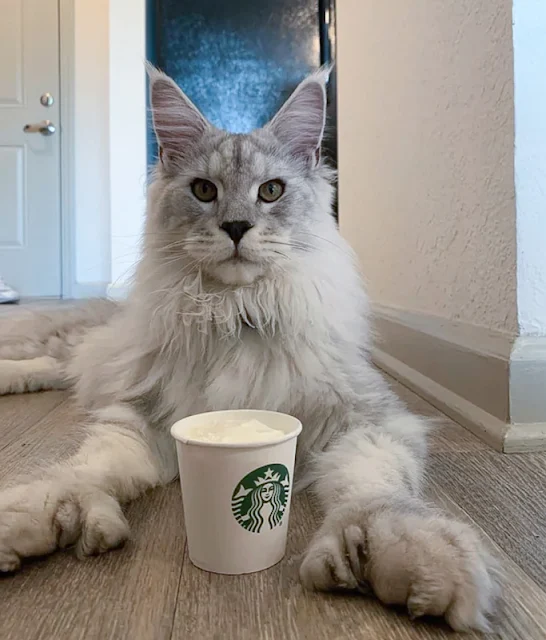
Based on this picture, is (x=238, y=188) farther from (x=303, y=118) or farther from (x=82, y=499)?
(x=82, y=499)

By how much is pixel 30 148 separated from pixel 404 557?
5.15 meters

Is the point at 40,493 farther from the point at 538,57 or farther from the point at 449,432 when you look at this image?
the point at 538,57

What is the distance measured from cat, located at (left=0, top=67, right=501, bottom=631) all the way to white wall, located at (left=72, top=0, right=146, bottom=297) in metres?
2.88

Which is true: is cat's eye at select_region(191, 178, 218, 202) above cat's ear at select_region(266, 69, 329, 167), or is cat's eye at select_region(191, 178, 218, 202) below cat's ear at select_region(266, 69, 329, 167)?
below

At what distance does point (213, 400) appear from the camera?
113 cm

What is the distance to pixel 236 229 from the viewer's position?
3.73 ft

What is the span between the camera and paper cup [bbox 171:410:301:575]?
758mm

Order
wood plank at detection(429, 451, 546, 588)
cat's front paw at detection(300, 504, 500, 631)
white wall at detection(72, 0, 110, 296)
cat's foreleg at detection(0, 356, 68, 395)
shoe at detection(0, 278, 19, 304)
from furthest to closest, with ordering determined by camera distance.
→ white wall at detection(72, 0, 110, 296) → shoe at detection(0, 278, 19, 304) → cat's foreleg at detection(0, 356, 68, 395) → wood plank at detection(429, 451, 546, 588) → cat's front paw at detection(300, 504, 500, 631)

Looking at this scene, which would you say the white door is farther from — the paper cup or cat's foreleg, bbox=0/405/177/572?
the paper cup

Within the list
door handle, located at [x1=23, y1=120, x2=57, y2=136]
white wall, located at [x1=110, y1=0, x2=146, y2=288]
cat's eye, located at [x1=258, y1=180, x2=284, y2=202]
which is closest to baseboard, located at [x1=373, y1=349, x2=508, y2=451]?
cat's eye, located at [x1=258, y1=180, x2=284, y2=202]

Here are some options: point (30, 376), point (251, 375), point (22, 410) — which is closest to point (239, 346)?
point (251, 375)

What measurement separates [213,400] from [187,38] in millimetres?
3560

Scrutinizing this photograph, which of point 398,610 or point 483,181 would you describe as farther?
point 483,181

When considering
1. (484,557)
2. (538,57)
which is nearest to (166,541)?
(484,557)
